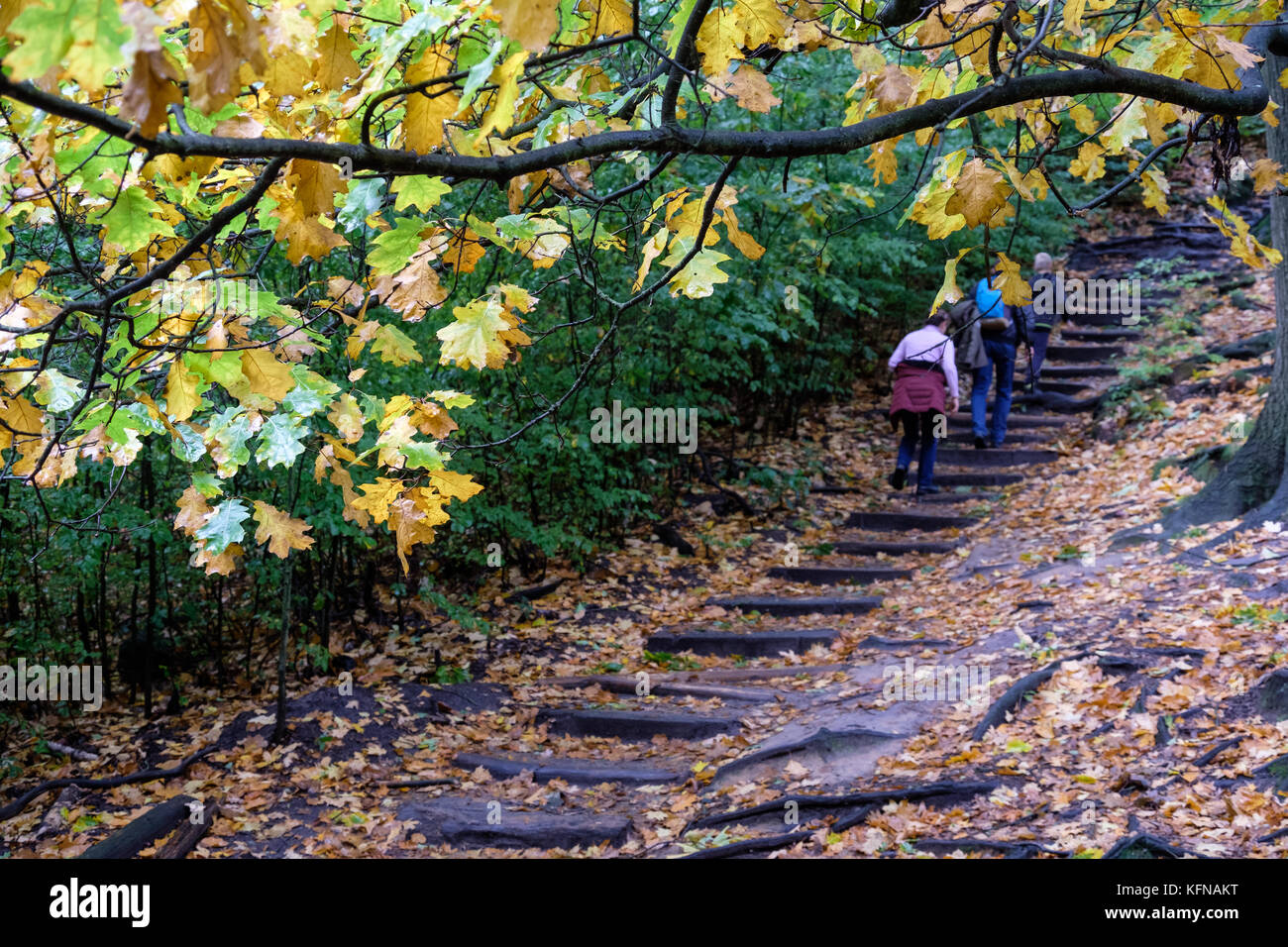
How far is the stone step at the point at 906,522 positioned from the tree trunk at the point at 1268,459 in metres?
2.82

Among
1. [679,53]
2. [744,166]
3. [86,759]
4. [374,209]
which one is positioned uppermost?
[744,166]

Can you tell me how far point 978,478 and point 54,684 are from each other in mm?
9273

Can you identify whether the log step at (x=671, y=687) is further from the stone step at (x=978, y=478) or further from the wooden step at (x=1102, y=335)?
the wooden step at (x=1102, y=335)

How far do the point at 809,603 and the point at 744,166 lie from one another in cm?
434

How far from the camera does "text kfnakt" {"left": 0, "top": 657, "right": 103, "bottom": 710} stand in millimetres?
6254

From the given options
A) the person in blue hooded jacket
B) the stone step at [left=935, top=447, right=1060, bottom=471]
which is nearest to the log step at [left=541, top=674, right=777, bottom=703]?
the stone step at [left=935, top=447, right=1060, bottom=471]

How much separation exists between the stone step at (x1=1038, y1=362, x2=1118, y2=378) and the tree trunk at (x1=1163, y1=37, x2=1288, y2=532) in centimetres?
671

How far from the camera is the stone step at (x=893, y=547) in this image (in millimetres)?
9195

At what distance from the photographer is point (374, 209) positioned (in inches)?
99.5

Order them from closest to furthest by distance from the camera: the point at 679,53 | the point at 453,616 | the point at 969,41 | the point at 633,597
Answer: the point at 679,53 < the point at 969,41 < the point at 453,616 < the point at 633,597

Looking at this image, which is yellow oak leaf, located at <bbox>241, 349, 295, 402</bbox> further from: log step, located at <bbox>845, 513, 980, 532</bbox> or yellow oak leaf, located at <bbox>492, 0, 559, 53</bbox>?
log step, located at <bbox>845, 513, 980, 532</bbox>

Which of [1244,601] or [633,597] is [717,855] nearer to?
[1244,601]

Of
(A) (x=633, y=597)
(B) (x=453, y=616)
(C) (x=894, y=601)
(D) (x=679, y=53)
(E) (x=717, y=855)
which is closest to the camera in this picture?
(D) (x=679, y=53)
